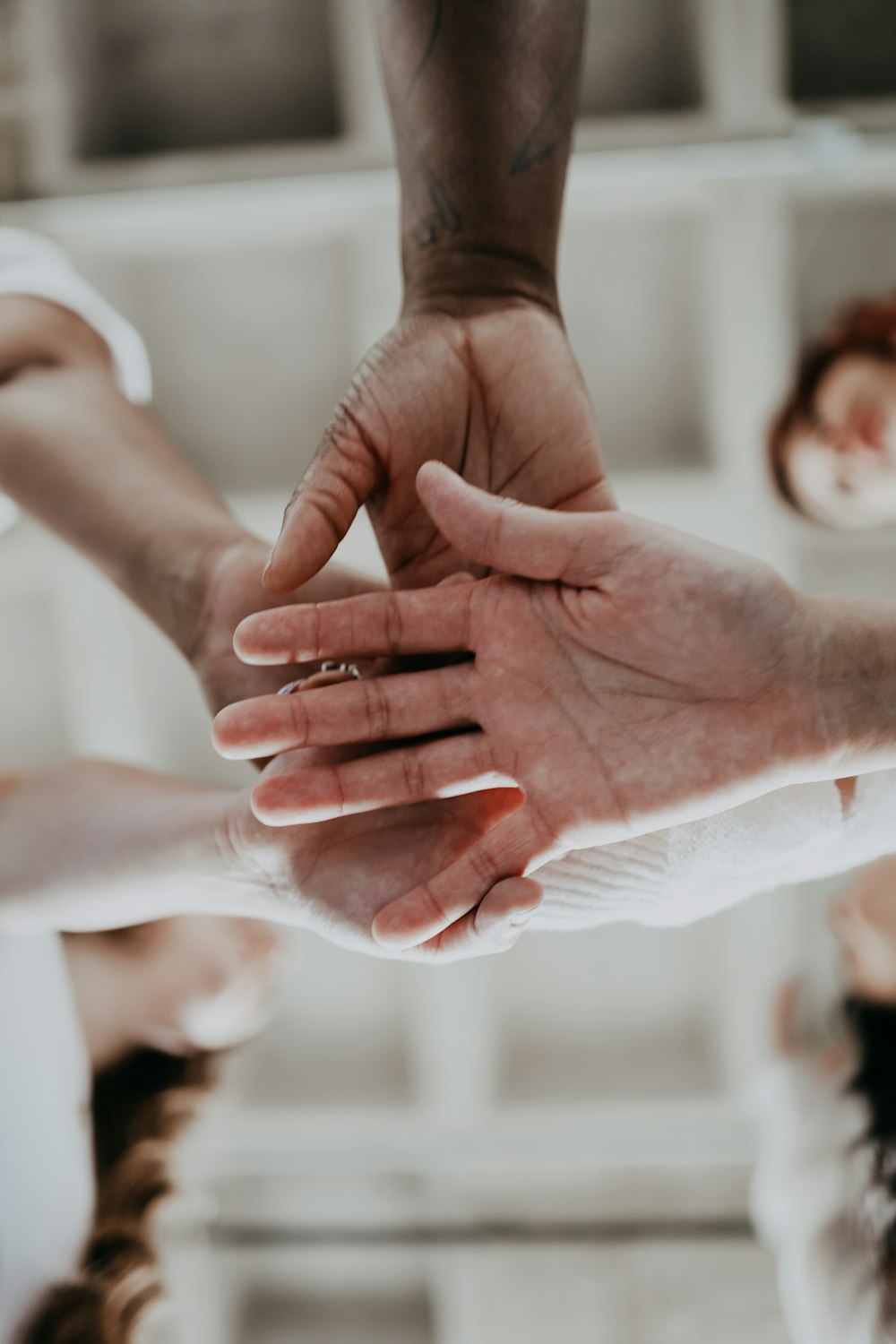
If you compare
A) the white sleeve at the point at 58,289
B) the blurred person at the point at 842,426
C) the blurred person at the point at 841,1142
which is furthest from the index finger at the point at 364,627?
the blurred person at the point at 841,1142

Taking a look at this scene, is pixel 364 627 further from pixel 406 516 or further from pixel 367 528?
pixel 367 528

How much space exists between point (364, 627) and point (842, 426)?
0.98 m

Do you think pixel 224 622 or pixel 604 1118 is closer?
pixel 224 622

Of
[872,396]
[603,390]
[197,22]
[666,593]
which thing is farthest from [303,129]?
[666,593]

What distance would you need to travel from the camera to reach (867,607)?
680 mm

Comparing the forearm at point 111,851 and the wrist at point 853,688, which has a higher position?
the wrist at point 853,688

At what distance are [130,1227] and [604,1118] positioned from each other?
26.7 inches

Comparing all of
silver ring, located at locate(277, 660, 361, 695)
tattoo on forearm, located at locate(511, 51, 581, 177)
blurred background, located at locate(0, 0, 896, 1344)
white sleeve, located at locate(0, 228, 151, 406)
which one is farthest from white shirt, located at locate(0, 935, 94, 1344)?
tattoo on forearm, located at locate(511, 51, 581, 177)

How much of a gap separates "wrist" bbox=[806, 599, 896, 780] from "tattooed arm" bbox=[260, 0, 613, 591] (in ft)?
0.70

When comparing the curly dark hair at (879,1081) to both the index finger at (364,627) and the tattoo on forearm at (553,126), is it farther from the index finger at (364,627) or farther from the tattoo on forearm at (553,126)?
the tattoo on forearm at (553,126)

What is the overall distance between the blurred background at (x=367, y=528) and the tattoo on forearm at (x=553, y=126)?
0.45 m

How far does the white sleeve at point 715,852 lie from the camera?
76 cm

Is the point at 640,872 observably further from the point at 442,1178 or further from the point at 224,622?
the point at 442,1178

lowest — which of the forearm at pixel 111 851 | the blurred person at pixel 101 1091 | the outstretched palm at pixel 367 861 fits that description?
the blurred person at pixel 101 1091
